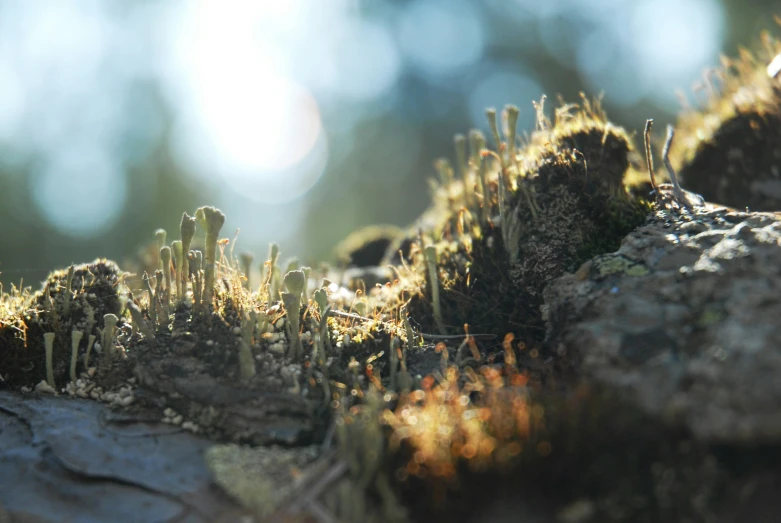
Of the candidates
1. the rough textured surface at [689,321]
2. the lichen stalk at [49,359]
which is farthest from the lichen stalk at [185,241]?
the rough textured surface at [689,321]

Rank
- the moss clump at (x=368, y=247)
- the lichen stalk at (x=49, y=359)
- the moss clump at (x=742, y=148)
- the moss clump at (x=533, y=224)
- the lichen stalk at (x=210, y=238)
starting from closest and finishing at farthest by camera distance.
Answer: the lichen stalk at (x=49, y=359) → the lichen stalk at (x=210, y=238) → the moss clump at (x=533, y=224) → the moss clump at (x=742, y=148) → the moss clump at (x=368, y=247)

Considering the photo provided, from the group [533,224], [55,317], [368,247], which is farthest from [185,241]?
[368,247]

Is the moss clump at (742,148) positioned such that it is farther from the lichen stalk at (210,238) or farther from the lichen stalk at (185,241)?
the lichen stalk at (185,241)

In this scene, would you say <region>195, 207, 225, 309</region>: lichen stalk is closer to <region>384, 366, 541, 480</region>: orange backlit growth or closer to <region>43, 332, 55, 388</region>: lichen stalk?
<region>43, 332, 55, 388</region>: lichen stalk

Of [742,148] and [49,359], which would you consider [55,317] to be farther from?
[742,148]

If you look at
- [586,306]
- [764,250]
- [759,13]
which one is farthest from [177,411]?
[759,13]

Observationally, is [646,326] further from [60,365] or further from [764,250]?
[60,365]
